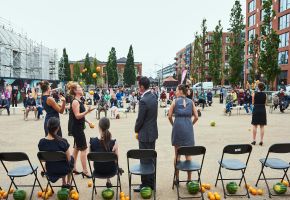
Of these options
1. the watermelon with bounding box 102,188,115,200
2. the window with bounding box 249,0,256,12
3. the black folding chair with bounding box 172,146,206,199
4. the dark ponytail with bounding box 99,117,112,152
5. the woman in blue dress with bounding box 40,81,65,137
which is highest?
the window with bounding box 249,0,256,12

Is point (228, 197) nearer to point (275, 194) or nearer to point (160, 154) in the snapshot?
point (275, 194)

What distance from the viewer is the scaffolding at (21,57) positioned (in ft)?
114

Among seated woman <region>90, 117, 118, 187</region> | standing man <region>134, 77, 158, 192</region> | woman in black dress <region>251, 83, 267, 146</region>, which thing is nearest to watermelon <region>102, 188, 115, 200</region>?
seated woman <region>90, 117, 118, 187</region>

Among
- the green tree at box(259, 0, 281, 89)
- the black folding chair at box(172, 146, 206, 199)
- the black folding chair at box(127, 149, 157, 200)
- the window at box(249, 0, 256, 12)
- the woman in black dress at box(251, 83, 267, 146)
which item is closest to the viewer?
the black folding chair at box(127, 149, 157, 200)

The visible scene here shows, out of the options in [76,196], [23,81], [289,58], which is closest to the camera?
[76,196]

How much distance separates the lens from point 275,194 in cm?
547

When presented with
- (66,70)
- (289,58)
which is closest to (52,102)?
(289,58)

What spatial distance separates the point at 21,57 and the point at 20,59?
3.66ft

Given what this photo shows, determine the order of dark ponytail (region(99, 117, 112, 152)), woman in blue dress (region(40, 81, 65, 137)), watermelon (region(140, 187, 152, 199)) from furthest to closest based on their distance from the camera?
woman in blue dress (region(40, 81, 65, 137))
dark ponytail (region(99, 117, 112, 152))
watermelon (region(140, 187, 152, 199))

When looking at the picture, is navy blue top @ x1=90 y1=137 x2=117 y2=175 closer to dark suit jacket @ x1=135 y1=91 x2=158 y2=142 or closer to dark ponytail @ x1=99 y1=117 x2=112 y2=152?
dark ponytail @ x1=99 y1=117 x2=112 y2=152

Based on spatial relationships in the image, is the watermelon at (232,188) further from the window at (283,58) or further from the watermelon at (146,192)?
the window at (283,58)

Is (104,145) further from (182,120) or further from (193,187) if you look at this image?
(193,187)

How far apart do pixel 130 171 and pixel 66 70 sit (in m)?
87.7

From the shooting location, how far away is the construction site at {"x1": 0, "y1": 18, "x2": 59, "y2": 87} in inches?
1350
